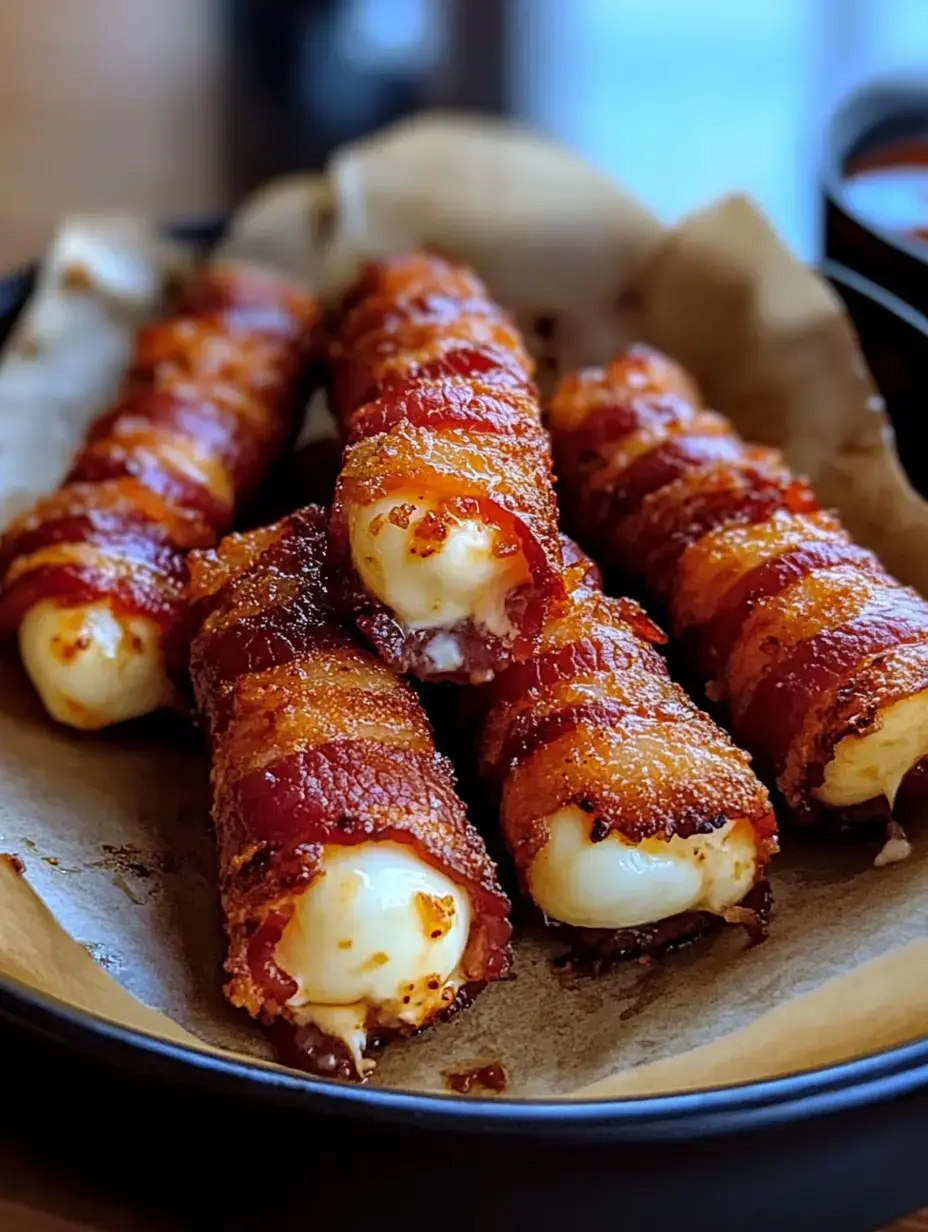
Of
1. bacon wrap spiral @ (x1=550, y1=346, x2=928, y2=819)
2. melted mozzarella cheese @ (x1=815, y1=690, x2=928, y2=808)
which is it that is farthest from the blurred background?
melted mozzarella cheese @ (x1=815, y1=690, x2=928, y2=808)

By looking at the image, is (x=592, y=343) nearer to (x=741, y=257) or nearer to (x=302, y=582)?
(x=741, y=257)

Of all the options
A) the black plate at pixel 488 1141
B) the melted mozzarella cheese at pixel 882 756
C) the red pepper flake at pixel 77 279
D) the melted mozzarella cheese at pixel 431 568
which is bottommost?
the black plate at pixel 488 1141

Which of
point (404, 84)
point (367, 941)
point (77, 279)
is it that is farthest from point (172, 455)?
point (404, 84)

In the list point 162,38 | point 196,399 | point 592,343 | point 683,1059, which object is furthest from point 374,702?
point 162,38

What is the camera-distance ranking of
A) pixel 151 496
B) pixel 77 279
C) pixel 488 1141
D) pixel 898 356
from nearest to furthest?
pixel 488 1141
pixel 151 496
pixel 898 356
pixel 77 279

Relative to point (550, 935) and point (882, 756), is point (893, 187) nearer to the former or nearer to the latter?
point (882, 756)

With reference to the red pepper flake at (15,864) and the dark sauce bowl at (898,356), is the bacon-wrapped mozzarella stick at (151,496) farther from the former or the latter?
the dark sauce bowl at (898,356)

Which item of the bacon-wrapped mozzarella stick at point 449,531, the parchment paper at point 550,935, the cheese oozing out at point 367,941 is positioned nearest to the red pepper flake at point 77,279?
the parchment paper at point 550,935
